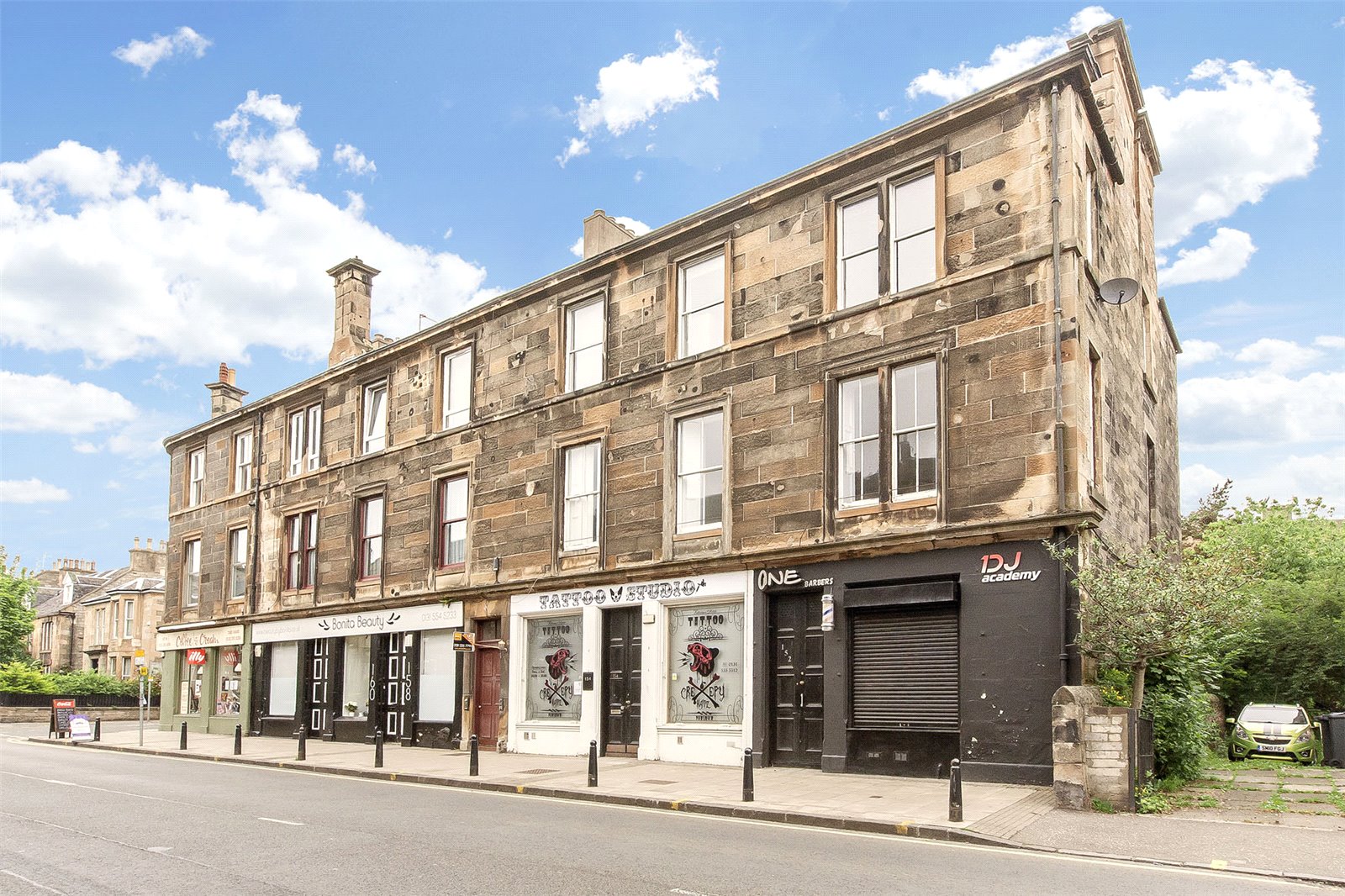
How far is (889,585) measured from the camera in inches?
666

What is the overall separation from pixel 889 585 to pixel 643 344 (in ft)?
24.8

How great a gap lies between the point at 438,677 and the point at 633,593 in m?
7.10

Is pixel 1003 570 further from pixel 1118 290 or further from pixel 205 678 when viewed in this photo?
pixel 205 678

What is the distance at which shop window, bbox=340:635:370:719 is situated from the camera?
28.0 metres

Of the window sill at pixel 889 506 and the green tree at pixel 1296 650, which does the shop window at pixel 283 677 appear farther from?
the green tree at pixel 1296 650

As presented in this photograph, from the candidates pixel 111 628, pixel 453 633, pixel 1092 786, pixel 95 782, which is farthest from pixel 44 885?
pixel 111 628

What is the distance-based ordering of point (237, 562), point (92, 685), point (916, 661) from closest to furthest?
point (916, 661) < point (237, 562) < point (92, 685)

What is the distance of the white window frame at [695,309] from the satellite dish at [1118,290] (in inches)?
263

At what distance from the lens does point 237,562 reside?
33875 millimetres

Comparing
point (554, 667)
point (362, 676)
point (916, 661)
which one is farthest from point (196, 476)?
point (916, 661)

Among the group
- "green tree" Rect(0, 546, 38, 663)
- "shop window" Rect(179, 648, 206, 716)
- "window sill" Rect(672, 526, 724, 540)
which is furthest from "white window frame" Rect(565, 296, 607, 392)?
"green tree" Rect(0, 546, 38, 663)

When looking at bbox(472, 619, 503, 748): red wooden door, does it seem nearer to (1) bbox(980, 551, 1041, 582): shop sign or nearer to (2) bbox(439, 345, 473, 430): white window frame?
(2) bbox(439, 345, 473, 430): white window frame

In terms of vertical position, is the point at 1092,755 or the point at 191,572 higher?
the point at 191,572

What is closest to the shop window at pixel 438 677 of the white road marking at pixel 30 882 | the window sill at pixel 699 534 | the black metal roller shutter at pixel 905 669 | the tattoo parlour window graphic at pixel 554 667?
the tattoo parlour window graphic at pixel 554 667
